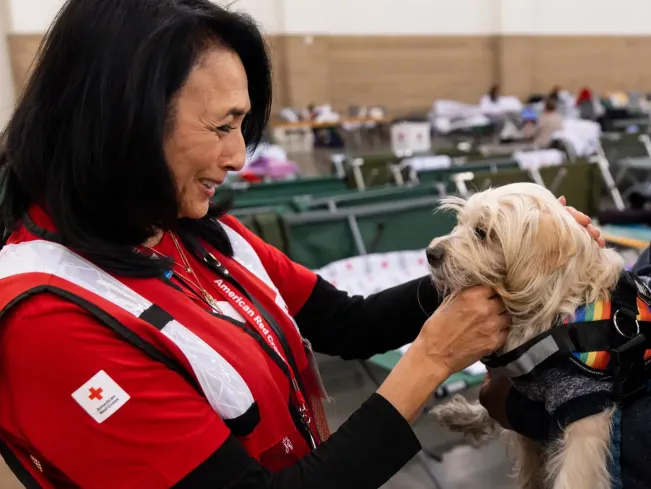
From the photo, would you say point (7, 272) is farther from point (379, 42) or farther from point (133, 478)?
point (379, 42)

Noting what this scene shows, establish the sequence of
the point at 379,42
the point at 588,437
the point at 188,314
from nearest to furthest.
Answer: the point at 188,314, the point at 588,437, the point at 379,42

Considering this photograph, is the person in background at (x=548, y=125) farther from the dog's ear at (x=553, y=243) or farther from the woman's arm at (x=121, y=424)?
the woman's arm at (x=121, y=424)

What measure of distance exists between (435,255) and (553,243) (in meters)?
0.27

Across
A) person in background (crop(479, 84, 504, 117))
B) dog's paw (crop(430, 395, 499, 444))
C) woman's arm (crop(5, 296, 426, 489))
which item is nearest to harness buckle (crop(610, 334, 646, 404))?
dog's paw (crop(430, 395, 499, 444))

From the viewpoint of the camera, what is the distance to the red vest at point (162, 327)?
0.88 meters

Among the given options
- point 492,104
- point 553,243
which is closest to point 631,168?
point 553,243

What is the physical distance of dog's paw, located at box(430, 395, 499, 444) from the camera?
1872 millimetres

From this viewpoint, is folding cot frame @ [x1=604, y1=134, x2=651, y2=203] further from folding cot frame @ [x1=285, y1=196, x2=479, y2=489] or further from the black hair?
the black hair

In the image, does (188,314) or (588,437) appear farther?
(588,437)

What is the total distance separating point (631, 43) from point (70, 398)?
Result: 1727cm

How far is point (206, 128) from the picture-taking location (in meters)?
0.99

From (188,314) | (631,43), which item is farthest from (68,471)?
(631,43)

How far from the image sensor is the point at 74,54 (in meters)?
0.90

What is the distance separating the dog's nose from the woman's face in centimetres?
59
